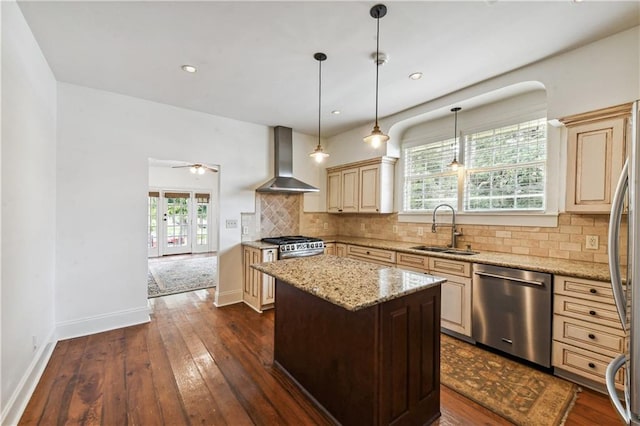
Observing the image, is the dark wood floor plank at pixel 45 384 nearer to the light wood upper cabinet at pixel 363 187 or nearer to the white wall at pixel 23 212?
the white wall at pixel 23 212

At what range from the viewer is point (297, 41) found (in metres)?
2.23

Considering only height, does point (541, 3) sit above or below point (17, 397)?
above

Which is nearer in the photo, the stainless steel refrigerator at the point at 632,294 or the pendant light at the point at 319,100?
the stainless steel refrigerator at the point at 632,294

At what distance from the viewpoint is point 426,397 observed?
1794 mm

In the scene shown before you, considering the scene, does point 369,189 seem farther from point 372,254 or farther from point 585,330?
point 585,330

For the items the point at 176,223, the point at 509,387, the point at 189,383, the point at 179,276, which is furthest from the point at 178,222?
the point at 509,387

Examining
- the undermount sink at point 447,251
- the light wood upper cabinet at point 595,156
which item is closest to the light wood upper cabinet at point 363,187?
the undermount sink at point 447,251

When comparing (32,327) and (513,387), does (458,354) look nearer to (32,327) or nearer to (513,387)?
(513,387)

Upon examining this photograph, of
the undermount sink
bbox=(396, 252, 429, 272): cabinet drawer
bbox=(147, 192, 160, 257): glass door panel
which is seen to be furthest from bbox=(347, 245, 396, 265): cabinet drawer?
bbox=(147, 192, 160, 257): glass door panel

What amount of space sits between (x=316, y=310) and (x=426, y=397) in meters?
0.91

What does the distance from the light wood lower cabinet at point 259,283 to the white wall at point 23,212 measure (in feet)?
6.79

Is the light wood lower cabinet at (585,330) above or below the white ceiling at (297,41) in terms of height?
below

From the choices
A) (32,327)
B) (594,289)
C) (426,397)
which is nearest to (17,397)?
(32,327)

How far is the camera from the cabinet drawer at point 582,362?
203cm
